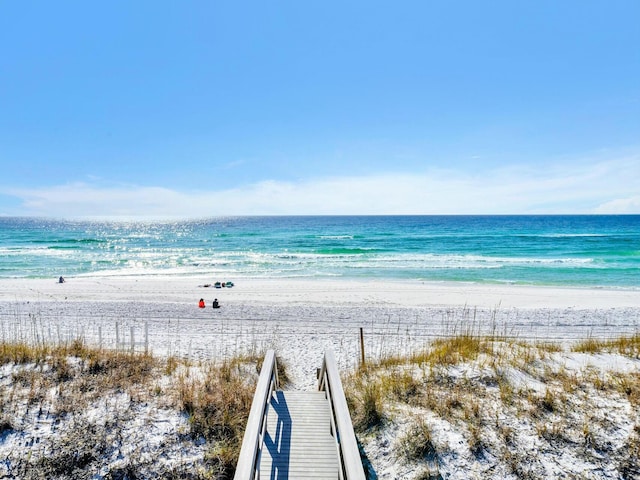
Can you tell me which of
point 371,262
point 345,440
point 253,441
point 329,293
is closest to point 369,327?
point 329,293

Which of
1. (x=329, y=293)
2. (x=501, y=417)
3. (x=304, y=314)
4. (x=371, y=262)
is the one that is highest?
(x=501, y=417)

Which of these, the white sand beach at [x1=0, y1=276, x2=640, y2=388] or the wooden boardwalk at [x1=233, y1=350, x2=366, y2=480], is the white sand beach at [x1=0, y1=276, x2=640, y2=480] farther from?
the wooden boardwalk at [x1=233, y1=350, x2=366, y2=480]

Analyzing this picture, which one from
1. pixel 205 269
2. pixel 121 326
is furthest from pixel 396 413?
pixel 205 269

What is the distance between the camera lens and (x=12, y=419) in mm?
5195

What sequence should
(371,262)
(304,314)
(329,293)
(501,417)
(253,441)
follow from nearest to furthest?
1. (253,441)
2. (501,417)
3. (304,314)
4. (329,293)
5. (371,262)

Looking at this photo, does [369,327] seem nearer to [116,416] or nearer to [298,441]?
[298,441]

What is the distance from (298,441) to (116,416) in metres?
3.01

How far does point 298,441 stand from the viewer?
4.62 meters

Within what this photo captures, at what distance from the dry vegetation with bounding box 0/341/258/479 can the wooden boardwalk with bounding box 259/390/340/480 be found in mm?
687

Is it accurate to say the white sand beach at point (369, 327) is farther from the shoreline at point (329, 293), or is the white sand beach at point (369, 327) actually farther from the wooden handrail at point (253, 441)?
the wooden handrail at point (253, 441)

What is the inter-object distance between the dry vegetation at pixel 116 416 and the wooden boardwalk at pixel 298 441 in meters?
0.69

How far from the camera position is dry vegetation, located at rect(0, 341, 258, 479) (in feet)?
15.2

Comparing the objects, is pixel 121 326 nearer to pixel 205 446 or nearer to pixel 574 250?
pixel 205 446


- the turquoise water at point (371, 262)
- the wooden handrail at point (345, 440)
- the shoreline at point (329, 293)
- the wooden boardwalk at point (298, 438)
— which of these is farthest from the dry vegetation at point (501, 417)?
the turquoise water at point (371, 262)
